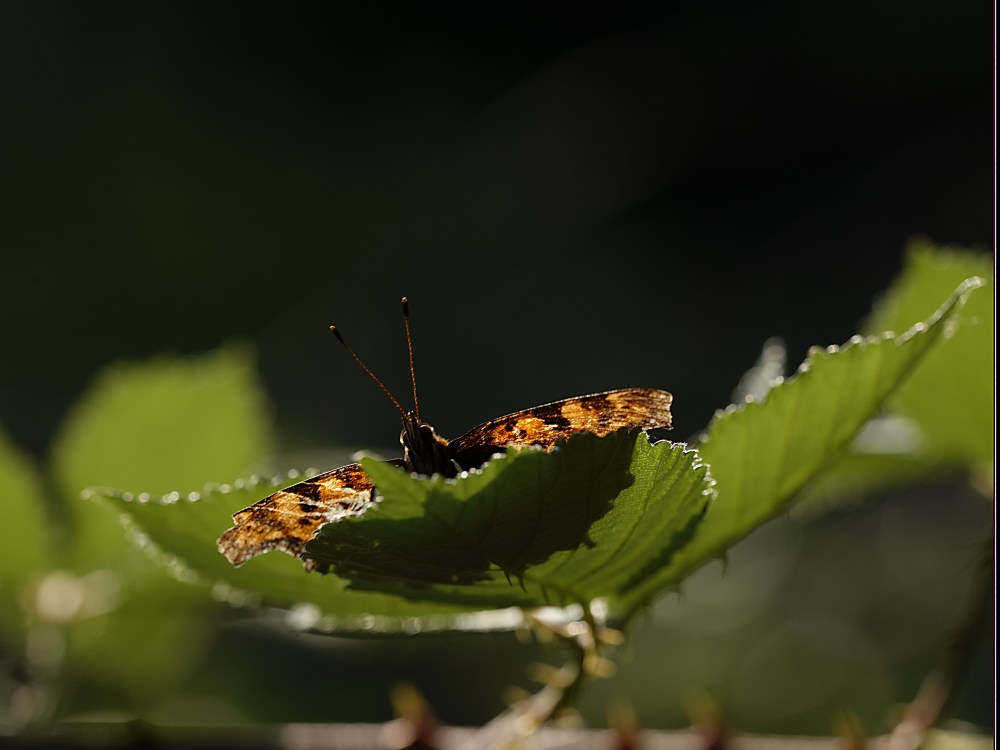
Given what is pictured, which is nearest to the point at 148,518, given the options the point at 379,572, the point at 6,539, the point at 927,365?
the point at 379,572

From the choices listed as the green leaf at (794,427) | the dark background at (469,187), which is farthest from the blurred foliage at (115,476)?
the dark background at (469,187)

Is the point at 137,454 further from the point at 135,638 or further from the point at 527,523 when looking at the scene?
the point at 527,523

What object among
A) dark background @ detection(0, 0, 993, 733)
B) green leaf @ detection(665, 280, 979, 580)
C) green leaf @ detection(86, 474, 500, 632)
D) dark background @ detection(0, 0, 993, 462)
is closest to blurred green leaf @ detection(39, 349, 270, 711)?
green leaf @ detection(86, 474, 500, 632)

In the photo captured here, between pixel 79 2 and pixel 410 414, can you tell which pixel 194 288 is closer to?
pixel 79 2

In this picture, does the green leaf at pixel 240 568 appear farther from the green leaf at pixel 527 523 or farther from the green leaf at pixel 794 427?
the green leaf at pixel 794 427

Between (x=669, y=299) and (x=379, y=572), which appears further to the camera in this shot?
(x=669, y=299)

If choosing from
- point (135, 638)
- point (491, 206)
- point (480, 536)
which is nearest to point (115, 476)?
point (135, 638)
